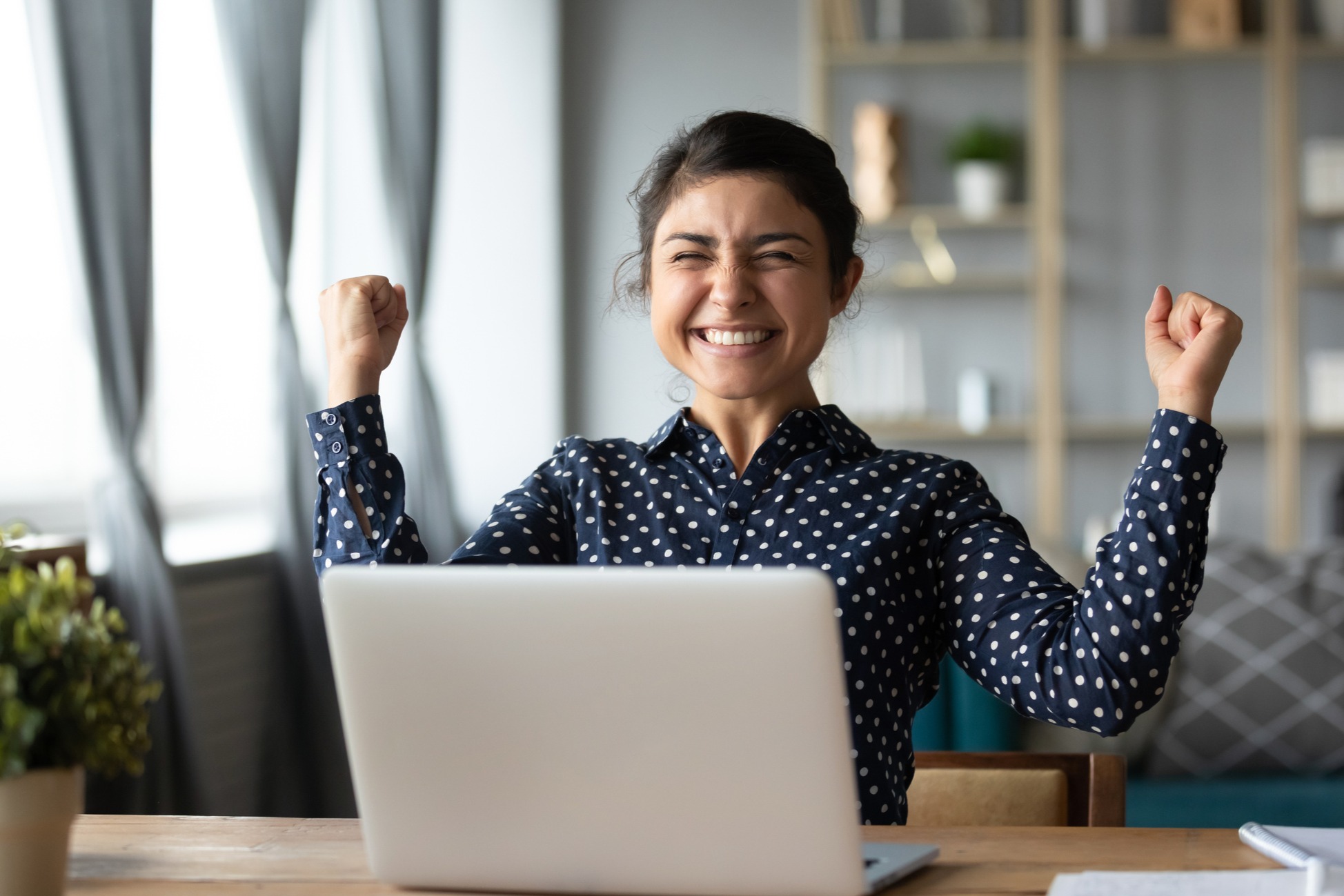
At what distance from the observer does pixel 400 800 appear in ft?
2.72

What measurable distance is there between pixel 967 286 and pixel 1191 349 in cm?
343

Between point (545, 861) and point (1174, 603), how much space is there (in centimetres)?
56

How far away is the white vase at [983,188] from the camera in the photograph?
439cm

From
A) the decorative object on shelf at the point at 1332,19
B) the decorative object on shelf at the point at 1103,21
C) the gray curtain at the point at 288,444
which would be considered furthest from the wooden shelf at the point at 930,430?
the gray curtain at the point at 288,444

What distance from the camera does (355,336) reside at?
1.26 m

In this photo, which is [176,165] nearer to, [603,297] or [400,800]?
[603,297]

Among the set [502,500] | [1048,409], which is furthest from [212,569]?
[1048,409]

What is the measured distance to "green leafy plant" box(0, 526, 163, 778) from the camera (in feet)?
2.55

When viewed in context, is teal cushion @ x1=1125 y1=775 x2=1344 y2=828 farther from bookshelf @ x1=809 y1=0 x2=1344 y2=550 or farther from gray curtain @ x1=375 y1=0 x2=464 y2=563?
gray curtain @ x1=375 y1=0 x2=464 y2=563

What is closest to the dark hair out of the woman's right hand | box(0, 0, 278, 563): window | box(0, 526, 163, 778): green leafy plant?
the woman's right hand

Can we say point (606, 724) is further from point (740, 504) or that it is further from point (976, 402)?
point (976, 402)

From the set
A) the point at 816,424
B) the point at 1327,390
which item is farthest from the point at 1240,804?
the point at 1327,390

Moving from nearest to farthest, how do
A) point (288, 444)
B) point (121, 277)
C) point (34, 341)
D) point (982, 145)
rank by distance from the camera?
point (121, 277), point (34, 341), point (288, 444), point (982, 145)

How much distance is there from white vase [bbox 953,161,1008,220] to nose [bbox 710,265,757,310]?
3204 millimetres
